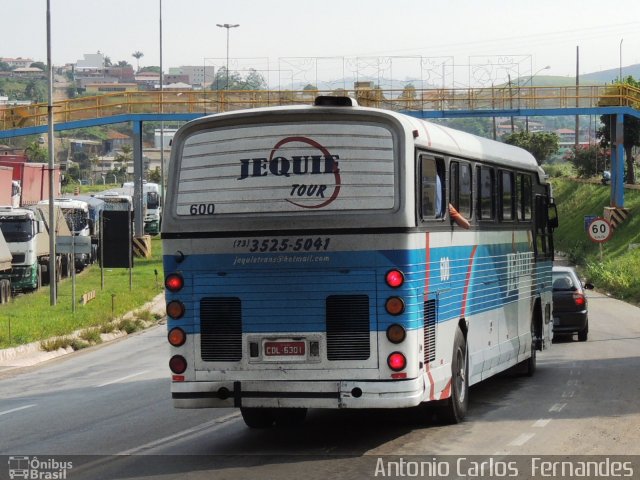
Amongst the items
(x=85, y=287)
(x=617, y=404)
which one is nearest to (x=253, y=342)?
(x=617, y=404)

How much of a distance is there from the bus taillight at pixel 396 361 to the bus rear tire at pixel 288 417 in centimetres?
258

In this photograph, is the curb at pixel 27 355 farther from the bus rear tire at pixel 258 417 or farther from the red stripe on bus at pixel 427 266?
the red stripe on bus at pixel 427 266

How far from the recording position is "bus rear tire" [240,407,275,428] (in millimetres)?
13906

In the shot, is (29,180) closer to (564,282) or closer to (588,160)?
(564,282)

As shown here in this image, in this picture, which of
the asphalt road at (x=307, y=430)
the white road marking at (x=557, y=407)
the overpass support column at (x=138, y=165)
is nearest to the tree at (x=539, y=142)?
the overpass support column at (x=138, y=165)

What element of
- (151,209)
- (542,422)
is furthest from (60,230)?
(542,422)

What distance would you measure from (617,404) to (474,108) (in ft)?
130

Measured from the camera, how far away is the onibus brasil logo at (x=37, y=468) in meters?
11.2

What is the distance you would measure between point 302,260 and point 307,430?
8.56 ft

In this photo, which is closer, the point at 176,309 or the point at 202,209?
the point at 176,309

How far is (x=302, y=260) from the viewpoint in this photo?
12164mm

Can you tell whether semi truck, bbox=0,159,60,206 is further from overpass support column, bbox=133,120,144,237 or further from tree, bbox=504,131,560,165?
tree, bbox=504,131,560,165

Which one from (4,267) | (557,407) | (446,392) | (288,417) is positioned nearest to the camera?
(446,392)

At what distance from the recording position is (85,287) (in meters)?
46.2
